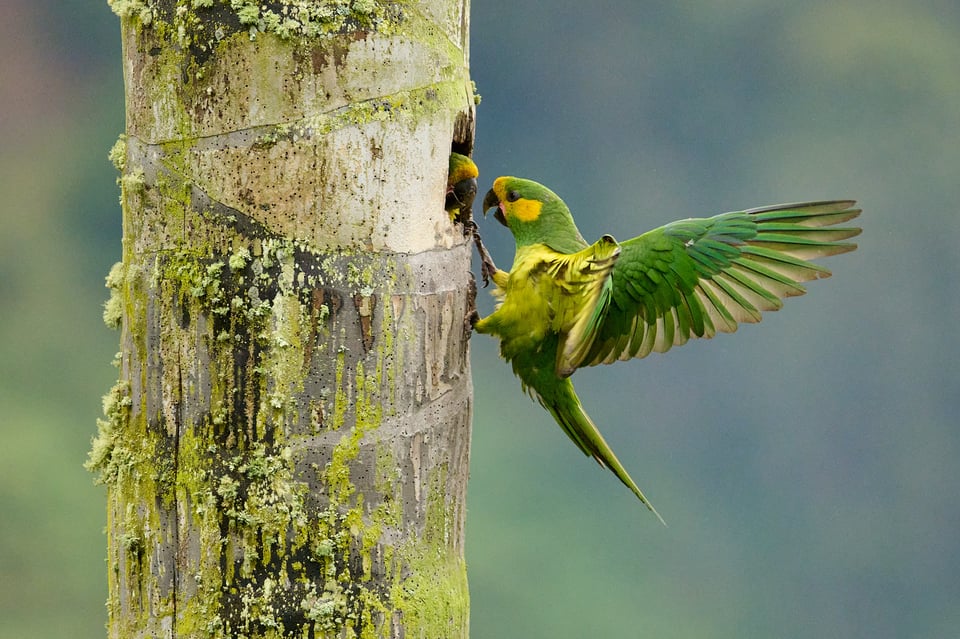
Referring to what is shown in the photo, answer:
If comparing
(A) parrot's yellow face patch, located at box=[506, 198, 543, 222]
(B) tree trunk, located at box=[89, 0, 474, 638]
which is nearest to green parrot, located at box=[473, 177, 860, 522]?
(A) parrot's yellow face patch, located at box=[506, 198, 543, 222]

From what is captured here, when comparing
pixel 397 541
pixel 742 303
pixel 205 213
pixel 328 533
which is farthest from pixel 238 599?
pixel 742 303

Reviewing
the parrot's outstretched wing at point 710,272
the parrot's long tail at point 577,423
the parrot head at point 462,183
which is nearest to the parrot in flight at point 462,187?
the parrot head at point 462,183

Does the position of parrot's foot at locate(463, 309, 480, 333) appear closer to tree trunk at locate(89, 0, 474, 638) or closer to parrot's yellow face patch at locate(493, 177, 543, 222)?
tree trunk at locate(89, 0, 474, 638)

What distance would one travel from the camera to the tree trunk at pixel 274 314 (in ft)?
5.21

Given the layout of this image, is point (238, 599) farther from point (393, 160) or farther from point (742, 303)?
point (742, 303)

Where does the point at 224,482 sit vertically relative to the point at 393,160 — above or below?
below

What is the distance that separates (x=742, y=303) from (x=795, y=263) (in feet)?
0.45

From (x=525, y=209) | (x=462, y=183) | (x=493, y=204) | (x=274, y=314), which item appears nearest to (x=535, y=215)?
(x=525, y=209)

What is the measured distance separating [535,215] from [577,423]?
53 cm

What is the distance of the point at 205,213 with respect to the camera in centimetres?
161

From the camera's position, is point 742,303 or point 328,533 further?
point 742,303

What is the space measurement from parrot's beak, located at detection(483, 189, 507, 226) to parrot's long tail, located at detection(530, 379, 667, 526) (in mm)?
455

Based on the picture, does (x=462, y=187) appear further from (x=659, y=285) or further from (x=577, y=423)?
(x=577, y=423)

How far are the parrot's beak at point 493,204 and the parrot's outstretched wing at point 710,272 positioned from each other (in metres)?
0.47
